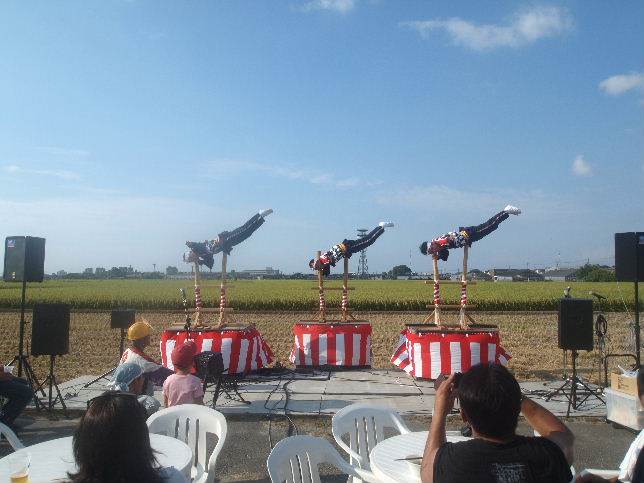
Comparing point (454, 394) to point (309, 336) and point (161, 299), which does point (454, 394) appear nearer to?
point (309, 336)

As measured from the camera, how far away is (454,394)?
251 cm

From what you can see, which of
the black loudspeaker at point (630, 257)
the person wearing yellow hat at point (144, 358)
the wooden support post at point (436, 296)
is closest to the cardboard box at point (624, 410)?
the black loudspeaker at point (630, 257)

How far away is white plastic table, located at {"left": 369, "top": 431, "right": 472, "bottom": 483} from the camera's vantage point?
10.2ft

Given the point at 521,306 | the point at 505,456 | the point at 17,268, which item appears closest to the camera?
the point at 505,456

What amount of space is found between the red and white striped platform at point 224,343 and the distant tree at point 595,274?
58.8m

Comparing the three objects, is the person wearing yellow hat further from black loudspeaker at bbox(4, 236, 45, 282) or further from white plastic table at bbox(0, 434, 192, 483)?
black loudspeaker at bbox(4, 236, 45, 282)

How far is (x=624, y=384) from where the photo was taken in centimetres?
618

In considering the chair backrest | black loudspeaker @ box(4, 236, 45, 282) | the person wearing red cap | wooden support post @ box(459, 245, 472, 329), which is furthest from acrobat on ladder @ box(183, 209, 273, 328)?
the chair backrest

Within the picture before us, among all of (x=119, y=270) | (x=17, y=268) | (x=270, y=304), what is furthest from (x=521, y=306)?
(x=119, y=270)

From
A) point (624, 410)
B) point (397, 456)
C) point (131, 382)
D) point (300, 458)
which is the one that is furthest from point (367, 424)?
point (624, 410)

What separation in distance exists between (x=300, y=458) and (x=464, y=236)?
6391 millimetres

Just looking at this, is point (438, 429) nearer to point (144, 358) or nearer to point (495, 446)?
point (495, 446)

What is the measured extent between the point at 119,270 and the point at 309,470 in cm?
9447

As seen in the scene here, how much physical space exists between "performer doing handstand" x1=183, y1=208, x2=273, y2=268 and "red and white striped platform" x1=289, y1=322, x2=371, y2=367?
181 cm
